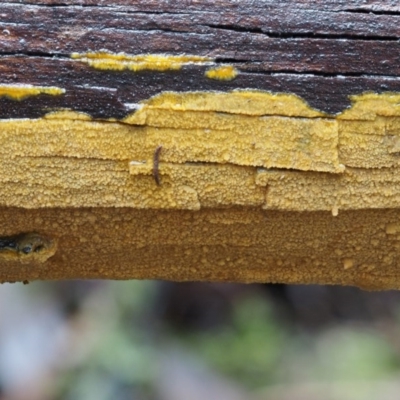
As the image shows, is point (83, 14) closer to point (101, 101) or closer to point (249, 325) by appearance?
point (101, 101)

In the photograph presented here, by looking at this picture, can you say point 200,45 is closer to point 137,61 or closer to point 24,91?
point 137,61

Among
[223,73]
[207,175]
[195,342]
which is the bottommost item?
[195,342]

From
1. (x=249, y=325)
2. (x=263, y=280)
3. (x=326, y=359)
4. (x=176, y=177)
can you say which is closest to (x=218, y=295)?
(x=249, y=325)

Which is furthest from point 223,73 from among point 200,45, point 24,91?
point 24,91

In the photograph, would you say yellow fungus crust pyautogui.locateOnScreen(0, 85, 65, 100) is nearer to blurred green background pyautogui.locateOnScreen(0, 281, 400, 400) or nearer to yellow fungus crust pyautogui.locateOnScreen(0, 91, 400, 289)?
yellow fungus crust pyautogui.locateOnScreen(0, 91, 400, 289)

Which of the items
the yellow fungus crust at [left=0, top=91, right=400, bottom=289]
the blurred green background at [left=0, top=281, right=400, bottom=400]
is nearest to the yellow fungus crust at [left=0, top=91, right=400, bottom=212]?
the yellow fungus crust at [left=0, top=91, right=400, bottom=289]

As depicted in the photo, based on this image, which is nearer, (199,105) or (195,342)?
(199,105)
